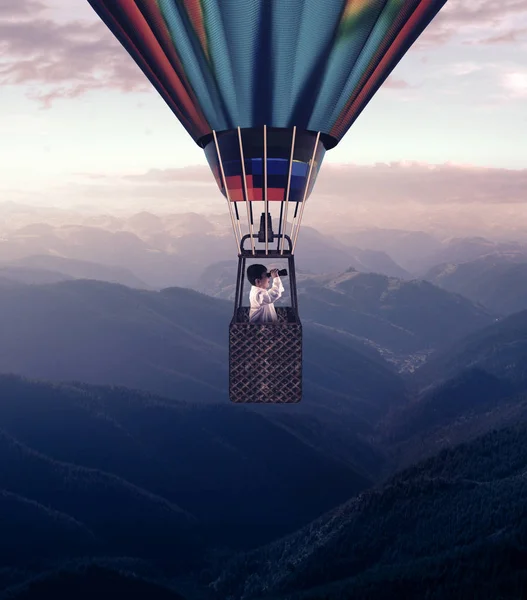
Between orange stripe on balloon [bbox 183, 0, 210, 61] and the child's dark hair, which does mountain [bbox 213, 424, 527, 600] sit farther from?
orange stripe on balloon [bbox 183, 0, 210, 61]

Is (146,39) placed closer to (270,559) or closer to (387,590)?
(387,590)

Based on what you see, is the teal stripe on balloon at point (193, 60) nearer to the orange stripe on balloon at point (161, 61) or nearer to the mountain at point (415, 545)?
the orange stripe on balloon at point (161, 61)

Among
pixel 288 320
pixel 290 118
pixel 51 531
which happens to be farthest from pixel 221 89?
pixel 51 531

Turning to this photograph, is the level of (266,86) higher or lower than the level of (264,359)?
higher

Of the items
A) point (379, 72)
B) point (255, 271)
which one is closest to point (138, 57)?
point (379, 72)

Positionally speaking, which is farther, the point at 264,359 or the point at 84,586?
the point at 84,586

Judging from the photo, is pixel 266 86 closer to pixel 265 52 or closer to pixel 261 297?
pixel 265 52

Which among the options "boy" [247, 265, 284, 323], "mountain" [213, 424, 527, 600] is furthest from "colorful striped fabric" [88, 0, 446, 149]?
"mountain" [213, 424, 527, 600]
